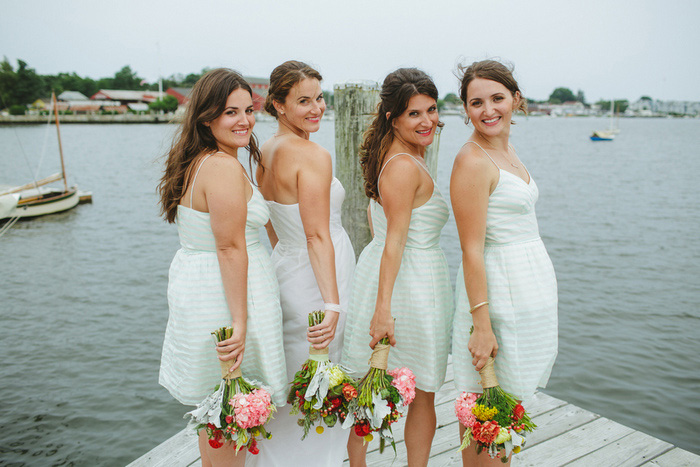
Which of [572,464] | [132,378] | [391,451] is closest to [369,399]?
[391,451]

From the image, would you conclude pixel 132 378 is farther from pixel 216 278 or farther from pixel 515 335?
pixel 515 335

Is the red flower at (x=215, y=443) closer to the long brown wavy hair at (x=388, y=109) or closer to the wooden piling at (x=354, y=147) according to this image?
the long brown wavy hair at (x=388, y=109)

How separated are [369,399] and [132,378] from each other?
6.37 metres

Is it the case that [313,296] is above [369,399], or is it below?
above

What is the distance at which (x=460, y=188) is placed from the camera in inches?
97.3

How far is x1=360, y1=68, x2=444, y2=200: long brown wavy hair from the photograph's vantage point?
262cm

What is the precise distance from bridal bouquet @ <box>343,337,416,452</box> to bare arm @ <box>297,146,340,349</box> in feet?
1.16

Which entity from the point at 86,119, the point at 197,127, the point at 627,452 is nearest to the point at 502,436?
the point at 627,452

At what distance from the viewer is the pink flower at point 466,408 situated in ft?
7.95

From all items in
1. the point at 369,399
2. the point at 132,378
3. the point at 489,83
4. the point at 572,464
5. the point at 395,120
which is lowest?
the point at 132,378

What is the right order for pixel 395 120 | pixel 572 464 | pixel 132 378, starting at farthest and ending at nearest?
pixel 132 378, pixel 572 464, pixel 395 120

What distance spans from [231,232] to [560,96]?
20404 cm

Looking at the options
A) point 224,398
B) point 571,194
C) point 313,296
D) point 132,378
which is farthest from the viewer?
point 571,194

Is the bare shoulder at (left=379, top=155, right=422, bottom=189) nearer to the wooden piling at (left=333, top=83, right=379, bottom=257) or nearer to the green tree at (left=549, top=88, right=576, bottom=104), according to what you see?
the wooden piling at (left=333, top=83, right=379, bottom=257)
